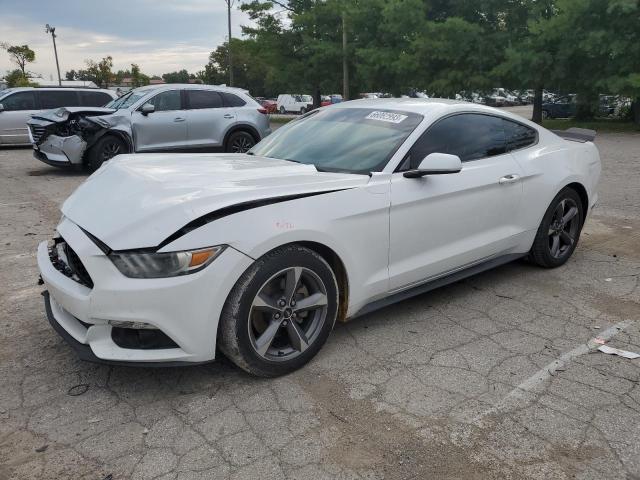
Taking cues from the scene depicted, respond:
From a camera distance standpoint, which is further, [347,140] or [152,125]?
[152,125]

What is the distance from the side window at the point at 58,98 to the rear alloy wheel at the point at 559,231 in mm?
13863

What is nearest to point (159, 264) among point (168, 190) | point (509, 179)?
point (168, 190)

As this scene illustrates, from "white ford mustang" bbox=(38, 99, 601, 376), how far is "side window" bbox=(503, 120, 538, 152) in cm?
2

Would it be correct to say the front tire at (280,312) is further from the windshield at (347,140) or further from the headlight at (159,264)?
the windshield at (347,140)

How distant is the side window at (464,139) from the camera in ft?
12.1

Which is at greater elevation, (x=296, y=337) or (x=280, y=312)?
(x=280, y=312)

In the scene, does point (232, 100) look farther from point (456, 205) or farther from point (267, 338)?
point (267, 338)

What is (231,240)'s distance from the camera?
271cm

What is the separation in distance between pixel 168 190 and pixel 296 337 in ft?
3.54

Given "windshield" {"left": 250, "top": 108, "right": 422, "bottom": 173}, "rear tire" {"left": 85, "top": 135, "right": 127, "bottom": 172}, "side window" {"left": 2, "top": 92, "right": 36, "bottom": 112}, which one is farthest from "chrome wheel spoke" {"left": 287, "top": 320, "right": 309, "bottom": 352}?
"side window" {"left": 2, "top": 92, "right": 36, "bottom": 112}

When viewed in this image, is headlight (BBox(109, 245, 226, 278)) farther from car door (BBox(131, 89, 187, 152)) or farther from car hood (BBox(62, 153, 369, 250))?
car door (BBox(131, 89, 187, 152))

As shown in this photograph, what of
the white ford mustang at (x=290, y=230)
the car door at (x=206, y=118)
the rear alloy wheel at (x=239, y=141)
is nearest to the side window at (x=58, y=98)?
the car door at (x=206, y=118)

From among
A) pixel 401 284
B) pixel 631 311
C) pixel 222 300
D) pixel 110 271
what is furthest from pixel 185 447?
pixel 631 311

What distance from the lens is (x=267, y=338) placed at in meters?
2.95
